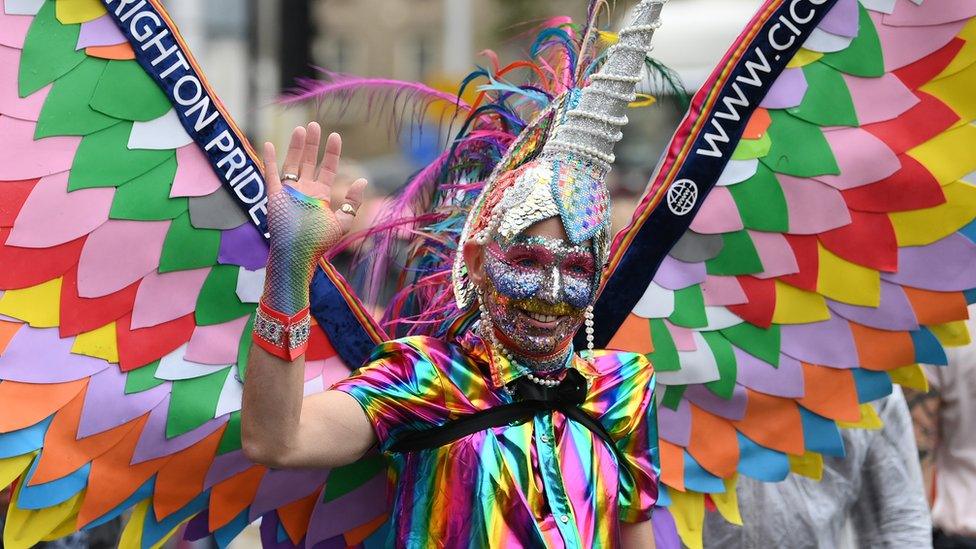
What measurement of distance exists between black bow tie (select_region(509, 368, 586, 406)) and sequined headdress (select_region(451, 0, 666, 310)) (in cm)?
21

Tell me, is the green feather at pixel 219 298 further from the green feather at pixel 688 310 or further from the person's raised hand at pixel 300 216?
the green feather at pixel 688 310

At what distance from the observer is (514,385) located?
7.99ft

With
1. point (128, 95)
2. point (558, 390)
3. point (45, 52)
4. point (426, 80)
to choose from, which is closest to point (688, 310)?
point (558, 390)

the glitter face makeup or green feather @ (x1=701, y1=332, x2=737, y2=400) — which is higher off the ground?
the glitter face makeup

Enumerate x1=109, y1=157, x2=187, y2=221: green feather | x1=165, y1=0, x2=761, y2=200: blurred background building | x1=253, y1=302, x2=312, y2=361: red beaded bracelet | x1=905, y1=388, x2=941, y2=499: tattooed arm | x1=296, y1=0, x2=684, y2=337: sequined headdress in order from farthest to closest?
1. x1=905, y1=388, x2=941, y2=499: tattooed arm
2. x1=165, y1=0, x2=761, y2=200: blurred background building
3. x1=296, y1=0, x2=684, y2=337: sequined headdress
4. x1=109, y1=157, x2=187, y2=221: green feather
5. x1=253, y1=302, x2=312, y2=361: red beaded bracelet

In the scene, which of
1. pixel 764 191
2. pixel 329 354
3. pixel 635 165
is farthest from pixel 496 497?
pixel 635 165

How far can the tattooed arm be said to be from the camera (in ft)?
12.5

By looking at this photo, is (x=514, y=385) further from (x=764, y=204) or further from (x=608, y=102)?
(x=764, y=204)

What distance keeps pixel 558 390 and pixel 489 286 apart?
234 mm

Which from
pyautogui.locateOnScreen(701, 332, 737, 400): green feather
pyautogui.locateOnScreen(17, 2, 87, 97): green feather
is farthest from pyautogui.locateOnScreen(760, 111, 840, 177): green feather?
pyautogui.locateOnScreen(17, 2, 87, 97): green feather

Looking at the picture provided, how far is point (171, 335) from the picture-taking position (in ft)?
8.63

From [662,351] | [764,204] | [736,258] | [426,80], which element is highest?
[764,204]

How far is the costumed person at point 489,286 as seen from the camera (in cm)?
237

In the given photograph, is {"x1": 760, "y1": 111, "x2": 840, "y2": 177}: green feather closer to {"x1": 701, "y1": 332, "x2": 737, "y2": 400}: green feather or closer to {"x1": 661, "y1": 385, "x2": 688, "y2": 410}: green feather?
{"x1": 701, "y1": 332, "x2": 737, "y2": 400}: green feather
